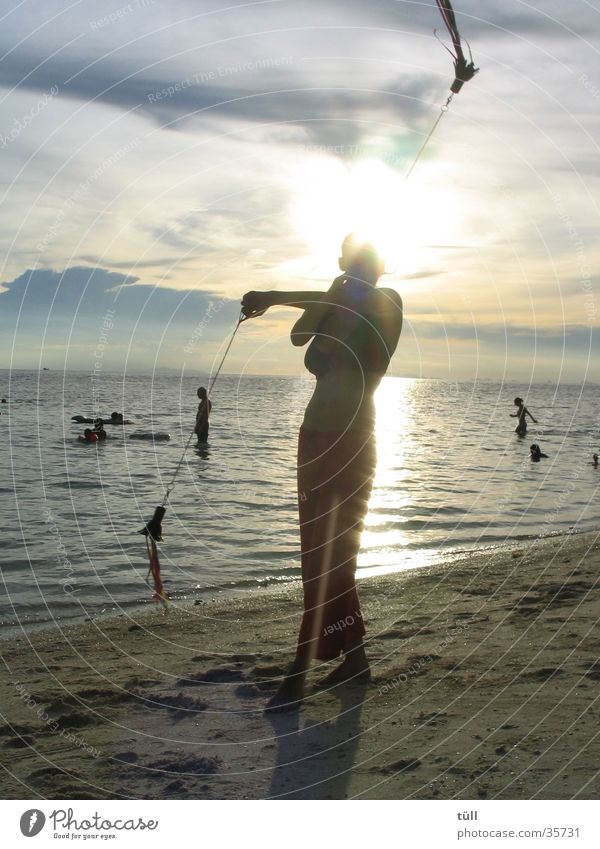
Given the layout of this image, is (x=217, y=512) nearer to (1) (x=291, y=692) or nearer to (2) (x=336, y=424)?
(1) (x=291, y=692)

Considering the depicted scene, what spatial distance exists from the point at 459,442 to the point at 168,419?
1674 centimetres

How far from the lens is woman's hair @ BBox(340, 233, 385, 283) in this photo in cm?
554

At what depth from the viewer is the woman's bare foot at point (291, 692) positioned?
17.5ft

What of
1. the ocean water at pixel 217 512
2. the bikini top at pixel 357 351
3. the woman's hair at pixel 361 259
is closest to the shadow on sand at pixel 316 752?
the bikini top at pixel 357 351

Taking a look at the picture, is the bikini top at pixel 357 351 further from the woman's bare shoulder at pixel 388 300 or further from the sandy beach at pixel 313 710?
the sandy beach at pixel 313 710

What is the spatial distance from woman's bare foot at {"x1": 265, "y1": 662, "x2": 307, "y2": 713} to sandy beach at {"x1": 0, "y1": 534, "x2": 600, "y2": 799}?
0.26ft

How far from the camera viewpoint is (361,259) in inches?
218

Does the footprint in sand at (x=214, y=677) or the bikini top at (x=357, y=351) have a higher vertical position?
the bikini top at (x=357, y=351)

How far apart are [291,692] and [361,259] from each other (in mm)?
2736

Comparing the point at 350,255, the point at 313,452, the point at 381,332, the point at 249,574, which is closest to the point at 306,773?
the point at 313,452

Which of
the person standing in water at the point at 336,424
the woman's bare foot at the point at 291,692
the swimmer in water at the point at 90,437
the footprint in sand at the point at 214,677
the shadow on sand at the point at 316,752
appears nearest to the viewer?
the shadow on sand at the point at 316,752

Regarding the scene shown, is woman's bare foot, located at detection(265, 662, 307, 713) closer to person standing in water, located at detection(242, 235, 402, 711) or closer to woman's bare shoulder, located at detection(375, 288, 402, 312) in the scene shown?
person standing in water, located at detection(242, 235, 402, 711)

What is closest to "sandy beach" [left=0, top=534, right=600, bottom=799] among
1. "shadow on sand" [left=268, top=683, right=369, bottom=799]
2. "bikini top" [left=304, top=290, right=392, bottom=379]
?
"shadow on sand" [left=268, top=683, right=369, bottom=799]

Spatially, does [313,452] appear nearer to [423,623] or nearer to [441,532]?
[423,623]
